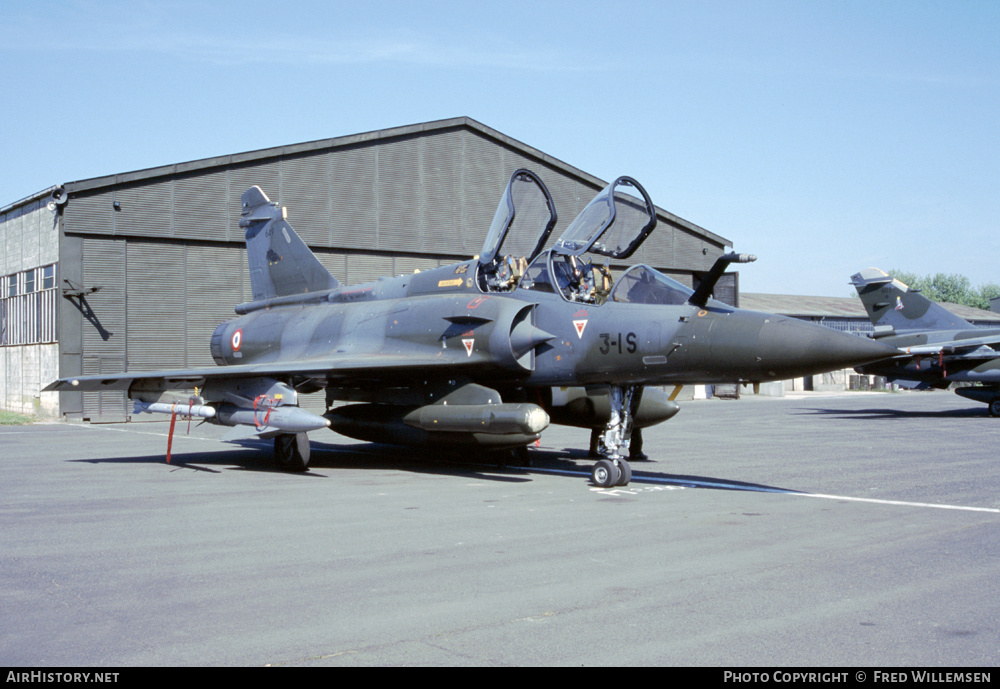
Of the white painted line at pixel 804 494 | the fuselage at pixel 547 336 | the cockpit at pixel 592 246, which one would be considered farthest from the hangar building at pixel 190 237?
the white painted line at pixel 804 494

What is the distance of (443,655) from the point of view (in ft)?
13.1

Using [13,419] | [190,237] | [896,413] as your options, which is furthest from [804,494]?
[13,419]

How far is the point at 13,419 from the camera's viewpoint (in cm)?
2423

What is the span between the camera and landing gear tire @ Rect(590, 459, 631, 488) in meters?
10.1

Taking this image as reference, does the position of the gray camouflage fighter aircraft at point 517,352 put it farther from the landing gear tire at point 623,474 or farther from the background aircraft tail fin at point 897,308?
the background aircraft tail fin at point 897,308

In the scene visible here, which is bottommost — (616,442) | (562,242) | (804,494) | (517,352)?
(804,494)

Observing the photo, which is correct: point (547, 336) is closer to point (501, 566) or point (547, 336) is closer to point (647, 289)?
point (647, 289)

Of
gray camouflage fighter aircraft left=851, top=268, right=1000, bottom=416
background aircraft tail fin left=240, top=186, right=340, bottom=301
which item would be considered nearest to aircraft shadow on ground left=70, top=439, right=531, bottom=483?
background aircraft tail fin left=240, top=186, right=340, bottom=301

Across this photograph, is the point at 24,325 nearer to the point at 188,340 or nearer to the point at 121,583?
the point at 188,340

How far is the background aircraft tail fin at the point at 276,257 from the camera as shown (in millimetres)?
16406

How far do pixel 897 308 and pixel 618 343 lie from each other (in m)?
22.4

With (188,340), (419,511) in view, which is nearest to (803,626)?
(419,511)

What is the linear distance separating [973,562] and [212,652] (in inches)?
202

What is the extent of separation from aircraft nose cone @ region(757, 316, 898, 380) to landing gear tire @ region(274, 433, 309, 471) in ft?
21.6
